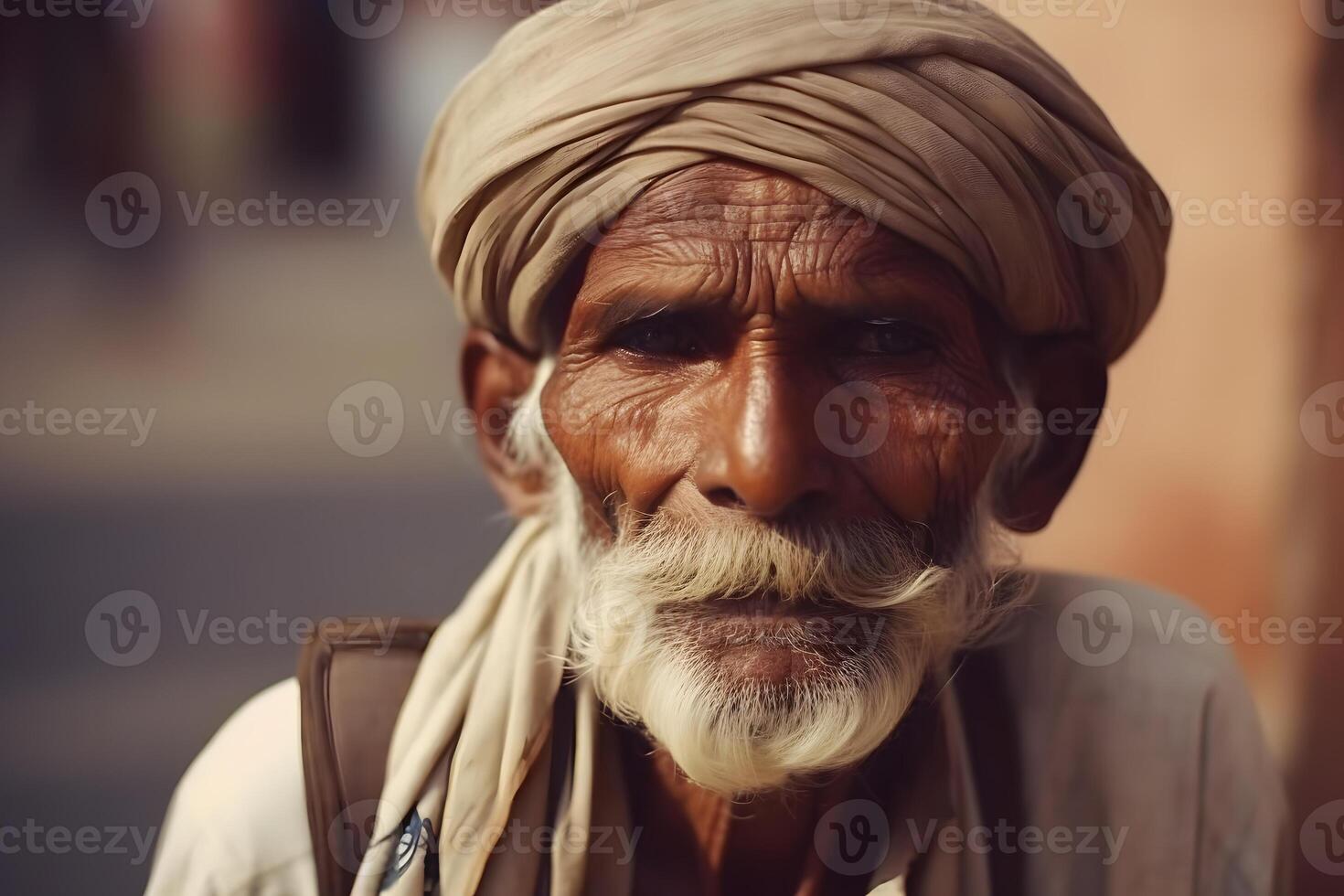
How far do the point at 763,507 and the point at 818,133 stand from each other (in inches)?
16.4

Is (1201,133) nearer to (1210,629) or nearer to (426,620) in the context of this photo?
(1210,629)

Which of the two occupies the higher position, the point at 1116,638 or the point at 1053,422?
the point at 1053,422

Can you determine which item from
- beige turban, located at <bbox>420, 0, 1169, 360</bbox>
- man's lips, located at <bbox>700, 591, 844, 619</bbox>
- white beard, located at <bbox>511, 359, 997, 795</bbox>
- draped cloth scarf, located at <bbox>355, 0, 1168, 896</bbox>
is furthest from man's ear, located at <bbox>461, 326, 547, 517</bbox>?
man's lips, located at <bbox>700, 591, 844, 619</bbox>

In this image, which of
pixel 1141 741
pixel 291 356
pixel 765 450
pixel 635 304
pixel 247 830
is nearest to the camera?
pixel 765 450

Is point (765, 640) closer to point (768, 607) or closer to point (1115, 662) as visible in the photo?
point (768, 607)

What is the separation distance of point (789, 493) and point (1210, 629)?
1013 mm

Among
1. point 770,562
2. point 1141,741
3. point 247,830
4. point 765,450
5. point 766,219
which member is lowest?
point 247,830

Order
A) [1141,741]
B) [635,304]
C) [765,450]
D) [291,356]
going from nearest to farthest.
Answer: [765,450], [635,304], [1141,741], [291,356]

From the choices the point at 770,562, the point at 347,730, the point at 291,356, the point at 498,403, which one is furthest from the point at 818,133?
the point at 291,356

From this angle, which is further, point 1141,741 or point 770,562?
point 1141,741

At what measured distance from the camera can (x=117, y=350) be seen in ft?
6.35

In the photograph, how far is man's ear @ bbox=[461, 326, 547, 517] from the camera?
150 centimetres

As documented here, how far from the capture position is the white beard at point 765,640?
110 cm

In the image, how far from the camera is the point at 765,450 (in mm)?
1041
